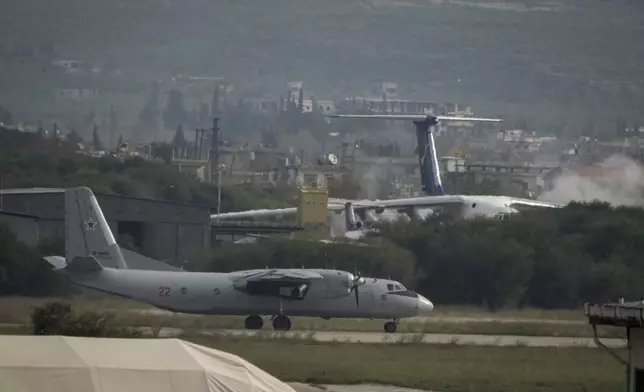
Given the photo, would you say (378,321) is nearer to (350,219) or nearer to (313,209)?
(350,219)

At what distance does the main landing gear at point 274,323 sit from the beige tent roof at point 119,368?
25514 millimetres

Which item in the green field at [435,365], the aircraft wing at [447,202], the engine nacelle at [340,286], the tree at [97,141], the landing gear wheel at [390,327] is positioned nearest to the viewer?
the green field at [435,365]

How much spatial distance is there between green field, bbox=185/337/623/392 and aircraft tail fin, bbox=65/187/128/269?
36.1ft

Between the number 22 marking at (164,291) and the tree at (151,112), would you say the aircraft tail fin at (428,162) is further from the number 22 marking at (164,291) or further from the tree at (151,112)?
the number 22 marking at (164,291)

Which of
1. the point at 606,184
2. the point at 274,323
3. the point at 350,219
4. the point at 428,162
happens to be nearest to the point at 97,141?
the point at 428,162

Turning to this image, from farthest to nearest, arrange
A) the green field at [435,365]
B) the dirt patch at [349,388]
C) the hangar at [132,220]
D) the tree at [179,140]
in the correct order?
the tree at [179,140] → the hangar at [132,220] → the green field at [435,365] → the dirt patch at [349,388]

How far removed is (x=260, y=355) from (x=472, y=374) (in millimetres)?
4595

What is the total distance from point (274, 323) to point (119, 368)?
2692 centimetres

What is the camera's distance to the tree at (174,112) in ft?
320

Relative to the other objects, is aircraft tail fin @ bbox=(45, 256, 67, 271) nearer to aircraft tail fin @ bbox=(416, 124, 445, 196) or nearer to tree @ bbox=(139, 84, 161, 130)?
aircraft tail fin @ bbox=(416, 124, 445, 196)

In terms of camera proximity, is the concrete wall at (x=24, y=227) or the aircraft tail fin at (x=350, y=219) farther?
the aircraft tail fin at (x=350, y=219)

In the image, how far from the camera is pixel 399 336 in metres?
39.0

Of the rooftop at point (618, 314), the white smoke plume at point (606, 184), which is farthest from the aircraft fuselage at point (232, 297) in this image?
the rooftop at point (618, 314)

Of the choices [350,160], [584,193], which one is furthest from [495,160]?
[584,193]
